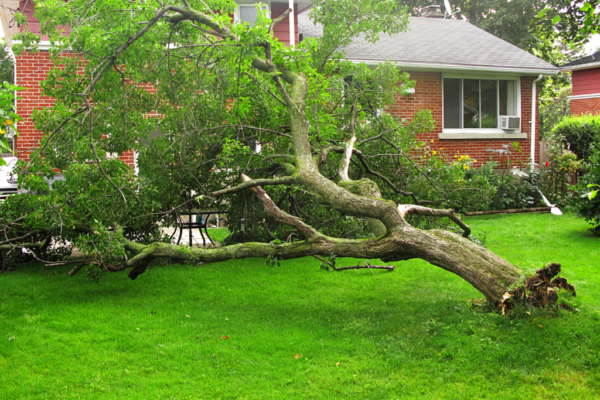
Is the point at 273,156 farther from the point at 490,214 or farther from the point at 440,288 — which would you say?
the point at 490,214

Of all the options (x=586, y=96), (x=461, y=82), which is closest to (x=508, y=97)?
(x=461, y=82)

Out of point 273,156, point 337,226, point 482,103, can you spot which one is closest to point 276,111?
point 273,156

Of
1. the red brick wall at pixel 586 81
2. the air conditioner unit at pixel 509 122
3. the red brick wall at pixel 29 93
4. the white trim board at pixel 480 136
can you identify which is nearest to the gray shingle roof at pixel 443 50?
the air conditioner unit at pixel 509 122

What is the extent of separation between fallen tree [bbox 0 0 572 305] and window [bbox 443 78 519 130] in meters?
6.18

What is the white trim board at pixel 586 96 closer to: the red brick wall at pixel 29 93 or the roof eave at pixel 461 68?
the roof eave at pixel 461 68

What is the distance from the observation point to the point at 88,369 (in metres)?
4.51

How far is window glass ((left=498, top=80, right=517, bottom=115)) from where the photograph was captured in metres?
15.8

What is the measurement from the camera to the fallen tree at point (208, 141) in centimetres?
592

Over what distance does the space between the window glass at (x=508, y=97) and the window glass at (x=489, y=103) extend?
30cm

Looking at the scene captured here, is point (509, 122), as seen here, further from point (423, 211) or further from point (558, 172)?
point (423, 211)

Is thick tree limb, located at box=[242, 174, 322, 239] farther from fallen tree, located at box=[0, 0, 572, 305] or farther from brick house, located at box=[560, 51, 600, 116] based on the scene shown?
brick house, located at box=[560, 51, 600, 116]

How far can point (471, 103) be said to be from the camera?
50.6ft

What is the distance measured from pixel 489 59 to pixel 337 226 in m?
9.54

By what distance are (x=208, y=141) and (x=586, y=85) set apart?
19.2m
